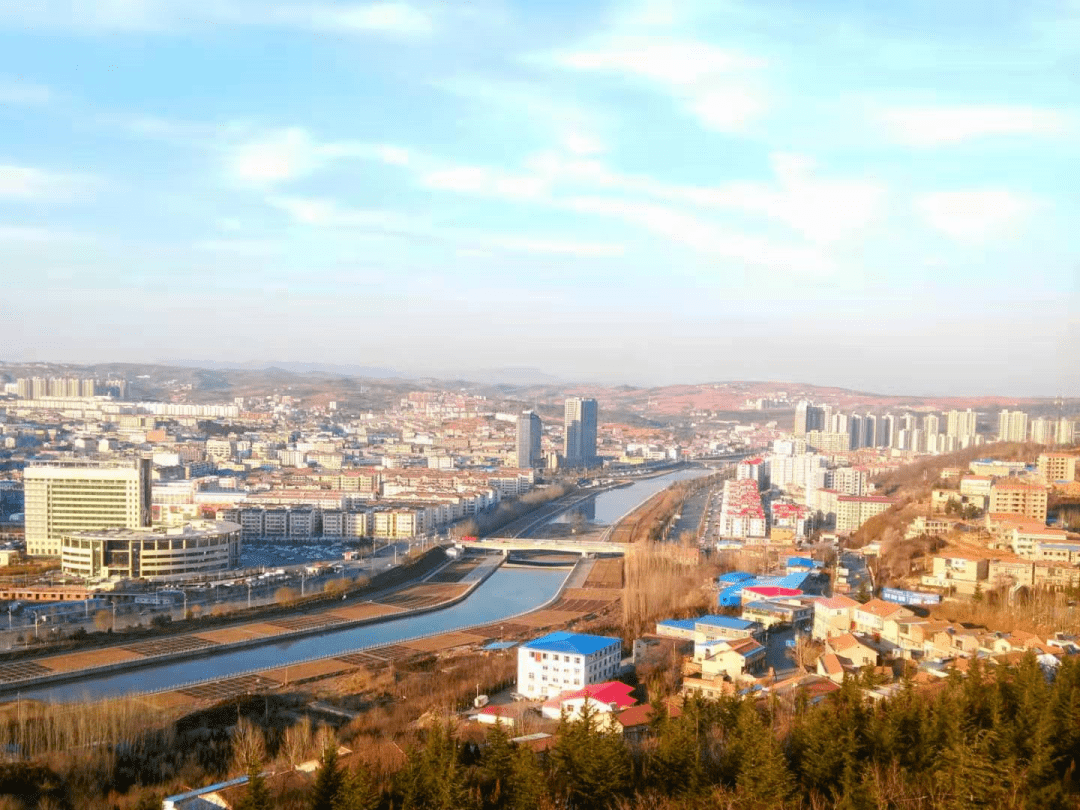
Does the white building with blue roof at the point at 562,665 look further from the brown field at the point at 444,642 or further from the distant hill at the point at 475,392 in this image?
the distant hill at the point at 475,392

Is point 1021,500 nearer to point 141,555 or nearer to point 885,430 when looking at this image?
point 141,555

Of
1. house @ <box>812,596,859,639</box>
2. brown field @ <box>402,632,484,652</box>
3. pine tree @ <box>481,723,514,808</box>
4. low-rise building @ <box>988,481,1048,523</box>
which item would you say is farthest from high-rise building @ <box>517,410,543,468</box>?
pine tree @ <box>481,723,514,808</box>

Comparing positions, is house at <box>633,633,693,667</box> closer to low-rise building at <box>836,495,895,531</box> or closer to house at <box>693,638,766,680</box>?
house at <box>693,638,766,680</box>

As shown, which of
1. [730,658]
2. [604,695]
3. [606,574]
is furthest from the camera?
[606,574]

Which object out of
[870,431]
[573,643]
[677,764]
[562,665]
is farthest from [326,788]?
[870,431]

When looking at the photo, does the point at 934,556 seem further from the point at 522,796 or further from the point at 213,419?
the point at 213,419

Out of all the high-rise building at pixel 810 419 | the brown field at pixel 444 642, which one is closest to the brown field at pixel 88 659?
the brown field at pixel 444 642
